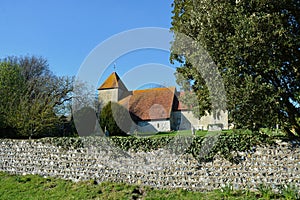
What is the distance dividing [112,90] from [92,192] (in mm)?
22927

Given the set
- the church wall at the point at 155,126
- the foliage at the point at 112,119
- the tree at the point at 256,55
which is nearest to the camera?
the tree at the point at 256,55

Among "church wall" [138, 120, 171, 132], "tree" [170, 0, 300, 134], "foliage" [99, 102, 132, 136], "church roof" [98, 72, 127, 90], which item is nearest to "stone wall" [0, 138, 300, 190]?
"tree" [170, 0, 300, 134]

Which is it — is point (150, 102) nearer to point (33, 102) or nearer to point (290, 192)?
point (33, 102)

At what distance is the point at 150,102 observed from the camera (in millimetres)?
27453

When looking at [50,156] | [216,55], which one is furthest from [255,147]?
[50,156]

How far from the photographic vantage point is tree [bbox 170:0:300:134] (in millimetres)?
5480

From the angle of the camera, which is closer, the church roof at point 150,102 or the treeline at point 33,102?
the treeline at point 33,102

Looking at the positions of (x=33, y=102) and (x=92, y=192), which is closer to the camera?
(x=92, y=192)

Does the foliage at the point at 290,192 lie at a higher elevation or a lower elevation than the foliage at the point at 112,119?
lower

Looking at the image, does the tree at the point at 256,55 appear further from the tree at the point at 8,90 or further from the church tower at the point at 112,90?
the church tower at the point at 112,90

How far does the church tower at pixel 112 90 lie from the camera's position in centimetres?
2889

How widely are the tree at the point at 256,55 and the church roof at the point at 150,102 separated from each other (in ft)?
67.6

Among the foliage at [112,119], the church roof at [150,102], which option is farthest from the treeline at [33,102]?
the church roof at [150,102]

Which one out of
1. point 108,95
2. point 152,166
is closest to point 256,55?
point 152,166
